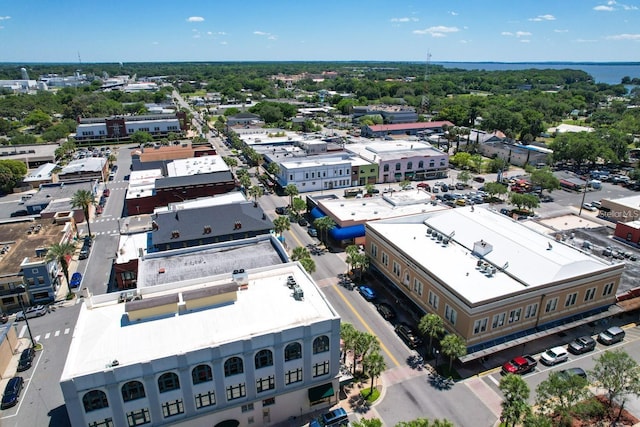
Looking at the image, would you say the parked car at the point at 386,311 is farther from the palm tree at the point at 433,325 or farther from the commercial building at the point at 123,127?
the commercial building at the point at 123,127

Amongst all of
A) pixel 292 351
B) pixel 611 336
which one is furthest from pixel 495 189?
pixel 292 351

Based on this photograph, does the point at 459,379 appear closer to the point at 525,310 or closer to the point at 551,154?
the point at 525,310

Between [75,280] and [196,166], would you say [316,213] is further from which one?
[75,280]

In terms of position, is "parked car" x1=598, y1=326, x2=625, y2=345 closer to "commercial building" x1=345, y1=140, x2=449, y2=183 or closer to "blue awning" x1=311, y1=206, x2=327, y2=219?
"blue awning" x1=311, y1=206, x2=327, y2=219

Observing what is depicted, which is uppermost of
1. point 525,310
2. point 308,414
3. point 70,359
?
point 70,359

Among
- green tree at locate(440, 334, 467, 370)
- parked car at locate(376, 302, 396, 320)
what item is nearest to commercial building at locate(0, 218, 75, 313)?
parked car at locate(376, 302, 396, 320)

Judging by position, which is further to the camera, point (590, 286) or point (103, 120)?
point (103, 120)

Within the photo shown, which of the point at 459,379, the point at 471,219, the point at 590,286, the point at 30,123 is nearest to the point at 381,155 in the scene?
the point at 471,219

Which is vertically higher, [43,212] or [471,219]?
[471,219]
